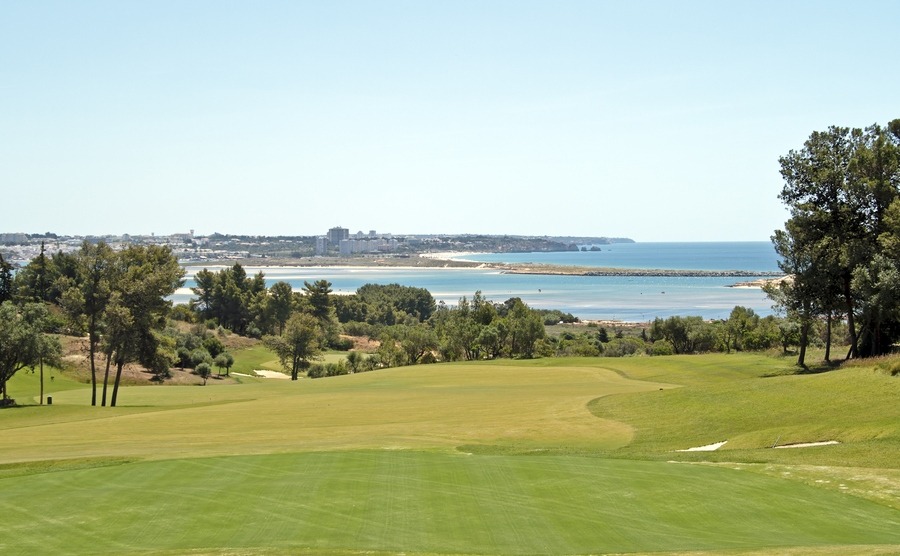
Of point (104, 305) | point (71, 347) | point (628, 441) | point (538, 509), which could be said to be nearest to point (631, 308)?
point (71, 347)

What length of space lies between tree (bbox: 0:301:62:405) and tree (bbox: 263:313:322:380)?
33234mm

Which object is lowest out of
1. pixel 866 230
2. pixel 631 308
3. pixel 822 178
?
pixel 631 308

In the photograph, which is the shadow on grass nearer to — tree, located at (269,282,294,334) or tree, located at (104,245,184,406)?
tree, located at (104,245,184,406)

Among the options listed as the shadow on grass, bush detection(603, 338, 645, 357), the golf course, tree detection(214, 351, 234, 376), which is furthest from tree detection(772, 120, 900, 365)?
tree detection(214, 351, 234, 376)

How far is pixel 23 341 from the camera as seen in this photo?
1869 inches

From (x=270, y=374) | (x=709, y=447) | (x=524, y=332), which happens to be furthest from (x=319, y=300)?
(x=709, y=447)

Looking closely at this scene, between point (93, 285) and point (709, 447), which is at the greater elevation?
point (93, 285)

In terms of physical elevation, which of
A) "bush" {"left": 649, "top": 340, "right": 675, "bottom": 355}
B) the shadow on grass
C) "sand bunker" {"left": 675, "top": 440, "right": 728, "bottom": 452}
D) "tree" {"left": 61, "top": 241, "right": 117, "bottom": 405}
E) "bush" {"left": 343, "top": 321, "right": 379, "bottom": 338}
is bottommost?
"bush" {"left": 343, "top": 321, "right": 379, "bottom": 338}

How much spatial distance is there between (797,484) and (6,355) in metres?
45.1

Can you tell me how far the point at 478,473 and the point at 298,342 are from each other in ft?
212

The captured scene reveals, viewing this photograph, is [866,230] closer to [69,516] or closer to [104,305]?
[69,516]

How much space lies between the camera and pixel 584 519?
1599 cm

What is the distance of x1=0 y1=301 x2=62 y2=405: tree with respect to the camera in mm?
47094

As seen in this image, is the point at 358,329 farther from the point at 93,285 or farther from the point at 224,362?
the point at 93,285
